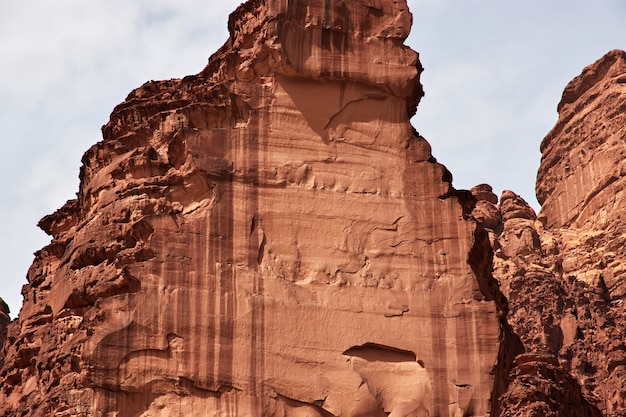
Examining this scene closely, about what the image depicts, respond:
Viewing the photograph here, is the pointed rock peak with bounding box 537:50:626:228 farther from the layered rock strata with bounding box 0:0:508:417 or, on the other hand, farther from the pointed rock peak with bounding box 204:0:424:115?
the layered rock strata with bounding box 0:0:508:417

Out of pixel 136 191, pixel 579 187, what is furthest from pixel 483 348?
pixel 579 187

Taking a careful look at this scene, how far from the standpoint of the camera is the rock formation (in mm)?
31047

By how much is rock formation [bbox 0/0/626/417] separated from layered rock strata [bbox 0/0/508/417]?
4 cm

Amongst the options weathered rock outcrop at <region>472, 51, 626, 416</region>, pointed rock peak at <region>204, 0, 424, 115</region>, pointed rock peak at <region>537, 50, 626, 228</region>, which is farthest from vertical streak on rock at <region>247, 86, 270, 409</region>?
pointed rock peak at <region>537, 50, 626, 228</region>

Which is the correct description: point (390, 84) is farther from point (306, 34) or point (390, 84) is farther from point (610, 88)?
point (610, 88)

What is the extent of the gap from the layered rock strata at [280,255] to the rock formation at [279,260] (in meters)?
0.04

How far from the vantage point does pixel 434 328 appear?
106 feet

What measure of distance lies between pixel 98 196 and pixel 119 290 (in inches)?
132

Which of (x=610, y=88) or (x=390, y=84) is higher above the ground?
(x=610, y=88)

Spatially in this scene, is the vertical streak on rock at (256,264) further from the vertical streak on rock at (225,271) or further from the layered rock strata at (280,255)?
the vertical streak on rock at (225,271)

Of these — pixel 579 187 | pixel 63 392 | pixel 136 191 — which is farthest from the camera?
pixel 579 187

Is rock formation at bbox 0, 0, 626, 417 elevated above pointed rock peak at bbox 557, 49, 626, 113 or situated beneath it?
situated beneath

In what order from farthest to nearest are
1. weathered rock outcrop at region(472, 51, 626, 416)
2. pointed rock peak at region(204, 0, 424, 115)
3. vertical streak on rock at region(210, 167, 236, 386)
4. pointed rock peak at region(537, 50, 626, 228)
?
pointed rock peak at region(537, 50, 626, 228) → weathered rock outcrop at region(472, 51, 626, 416) → pointed rock peak at region(204, 0, 424, 115) → vertical streak on rock at region(210, 167, 236, 386)

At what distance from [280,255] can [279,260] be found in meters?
0.12
